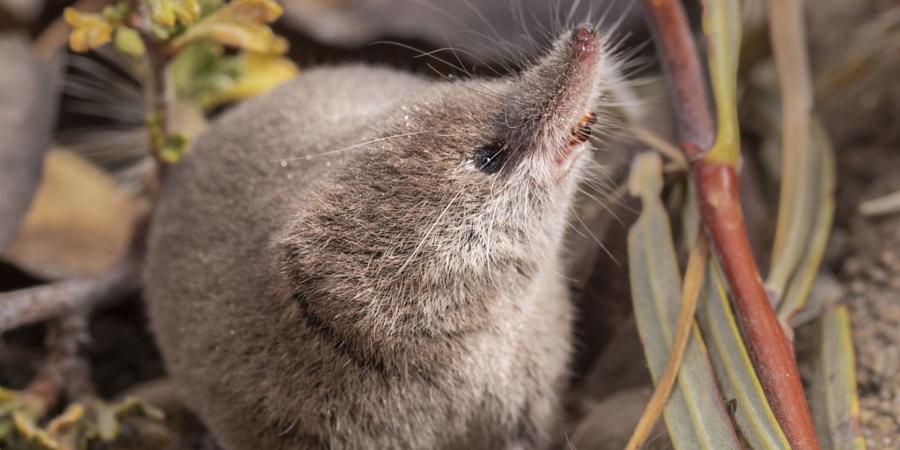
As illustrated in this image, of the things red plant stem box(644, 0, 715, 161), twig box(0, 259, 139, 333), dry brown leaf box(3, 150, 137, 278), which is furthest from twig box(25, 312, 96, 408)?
red plant stem box(644, 0, 715, 161)

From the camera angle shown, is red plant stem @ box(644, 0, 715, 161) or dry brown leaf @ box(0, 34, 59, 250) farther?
dry brown leaf @ box(0, 34, 59, 250)

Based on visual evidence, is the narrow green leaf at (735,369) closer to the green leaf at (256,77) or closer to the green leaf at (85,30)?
the green leaf at (256,77)

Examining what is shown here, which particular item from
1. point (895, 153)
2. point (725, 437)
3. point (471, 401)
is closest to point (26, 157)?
A: point (471, 401)

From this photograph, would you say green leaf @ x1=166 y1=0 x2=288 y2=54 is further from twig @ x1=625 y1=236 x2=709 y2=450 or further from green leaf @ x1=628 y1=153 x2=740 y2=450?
twig @ x1=625 y1=236 x2=709 y2=450

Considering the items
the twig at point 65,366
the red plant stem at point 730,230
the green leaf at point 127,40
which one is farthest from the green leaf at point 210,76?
the red plant stem at point 730,230

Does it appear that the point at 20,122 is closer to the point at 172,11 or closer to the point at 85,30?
the point at 85,30

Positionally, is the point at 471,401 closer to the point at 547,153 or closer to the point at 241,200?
the point at 547,153
